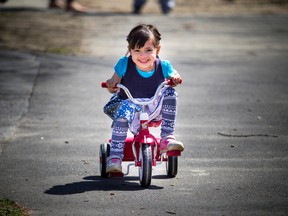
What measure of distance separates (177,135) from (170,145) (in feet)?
7.21

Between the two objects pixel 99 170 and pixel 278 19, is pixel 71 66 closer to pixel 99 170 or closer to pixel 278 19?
pixel 99 170

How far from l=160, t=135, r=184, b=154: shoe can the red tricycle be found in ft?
0.17

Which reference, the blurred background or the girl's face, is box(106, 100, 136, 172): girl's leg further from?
the blurred background

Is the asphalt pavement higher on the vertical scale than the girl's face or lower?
lower

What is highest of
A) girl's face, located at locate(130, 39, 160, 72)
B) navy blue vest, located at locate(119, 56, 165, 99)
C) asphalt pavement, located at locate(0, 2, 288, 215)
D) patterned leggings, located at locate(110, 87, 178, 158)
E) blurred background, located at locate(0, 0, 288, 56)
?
girl's face, located at locate(130, 39, 160, 72)

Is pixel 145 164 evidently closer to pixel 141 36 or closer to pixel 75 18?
pixel 141 36

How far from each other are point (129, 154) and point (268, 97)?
4.71 m

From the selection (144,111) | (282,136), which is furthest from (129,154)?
(282,136)

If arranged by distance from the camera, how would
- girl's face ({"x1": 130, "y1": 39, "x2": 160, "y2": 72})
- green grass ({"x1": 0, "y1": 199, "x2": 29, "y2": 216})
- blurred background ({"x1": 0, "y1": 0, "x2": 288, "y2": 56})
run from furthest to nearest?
blurred background ({"x1": 0, "y1": 0, "x2": 288, "y2": 56}), girl's face ({"x1": 130, "y1": 39, "x2": 160, "y2": 72}), green grass ({"x1": 0, "y1": 199, "x2": 29, "y2": 216})

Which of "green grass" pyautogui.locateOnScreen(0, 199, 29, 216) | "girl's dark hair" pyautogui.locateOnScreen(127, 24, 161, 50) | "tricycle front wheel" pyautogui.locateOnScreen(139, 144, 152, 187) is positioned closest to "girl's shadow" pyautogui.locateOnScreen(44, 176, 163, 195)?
"tricycle front wheel" pyautogui.locateOnScreen(139, 144, 152, 187)

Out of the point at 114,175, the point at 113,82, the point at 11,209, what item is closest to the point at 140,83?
the point at 113,82

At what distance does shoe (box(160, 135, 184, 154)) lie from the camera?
6.22 m

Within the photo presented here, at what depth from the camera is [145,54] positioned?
6.39m

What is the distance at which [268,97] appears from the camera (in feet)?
35.2
